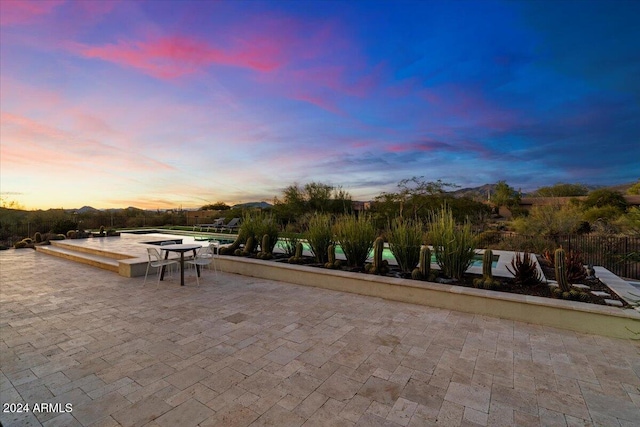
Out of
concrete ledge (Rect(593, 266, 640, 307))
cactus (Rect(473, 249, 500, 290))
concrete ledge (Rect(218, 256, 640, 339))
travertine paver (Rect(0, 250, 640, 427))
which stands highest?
cactus (Rect(473, 249, 500, 290))

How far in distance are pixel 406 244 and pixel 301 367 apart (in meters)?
3.29

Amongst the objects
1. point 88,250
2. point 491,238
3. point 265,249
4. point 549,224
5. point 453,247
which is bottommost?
point 88,250

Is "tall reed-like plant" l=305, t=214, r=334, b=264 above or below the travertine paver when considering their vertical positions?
above

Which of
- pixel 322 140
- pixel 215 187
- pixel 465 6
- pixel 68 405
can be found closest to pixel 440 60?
pixel 465 6

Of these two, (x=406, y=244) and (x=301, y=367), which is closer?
(x=301, y=367)

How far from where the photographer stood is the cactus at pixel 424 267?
479 centimetres

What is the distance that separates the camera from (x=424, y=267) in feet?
15.8

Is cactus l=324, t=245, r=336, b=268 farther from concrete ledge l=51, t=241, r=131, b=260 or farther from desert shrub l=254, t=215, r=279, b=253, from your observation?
concrete ledge l=51, t=241, r=131, b=260

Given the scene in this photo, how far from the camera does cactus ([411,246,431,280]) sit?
4.79 meters

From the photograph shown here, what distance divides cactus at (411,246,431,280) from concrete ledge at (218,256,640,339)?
23 cm

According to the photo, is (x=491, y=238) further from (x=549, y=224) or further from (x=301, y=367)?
(x=301, y=367)

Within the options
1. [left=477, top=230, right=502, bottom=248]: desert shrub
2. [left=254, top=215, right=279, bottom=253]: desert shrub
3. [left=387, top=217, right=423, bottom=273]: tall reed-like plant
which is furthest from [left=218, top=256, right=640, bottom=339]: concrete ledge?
[left=477, top=230, right=502, bottom=248]: desert shrub

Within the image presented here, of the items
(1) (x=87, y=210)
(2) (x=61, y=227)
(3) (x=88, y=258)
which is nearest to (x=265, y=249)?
(3) (x=88, y=258)

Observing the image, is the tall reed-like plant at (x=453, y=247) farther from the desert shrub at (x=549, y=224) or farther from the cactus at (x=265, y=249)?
the desert shrub at (x=549, y=224)
